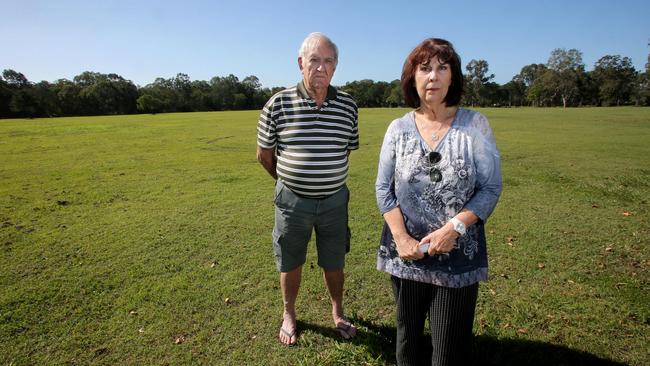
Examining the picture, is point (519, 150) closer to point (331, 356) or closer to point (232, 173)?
point (232, 173)

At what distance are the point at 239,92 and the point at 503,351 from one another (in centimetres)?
10927

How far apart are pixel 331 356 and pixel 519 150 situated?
47.5 feet

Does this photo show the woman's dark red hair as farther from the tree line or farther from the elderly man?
the tree line

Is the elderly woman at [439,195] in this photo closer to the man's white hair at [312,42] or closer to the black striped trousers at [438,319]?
the black striped trousers at [438,319]

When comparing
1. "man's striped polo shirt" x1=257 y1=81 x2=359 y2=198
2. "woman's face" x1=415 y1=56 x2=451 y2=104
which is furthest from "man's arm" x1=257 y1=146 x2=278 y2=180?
"woman's face" x1=415 y1=56 x2=451 y2=104

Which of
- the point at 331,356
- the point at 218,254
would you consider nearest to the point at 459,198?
the point at 331,356

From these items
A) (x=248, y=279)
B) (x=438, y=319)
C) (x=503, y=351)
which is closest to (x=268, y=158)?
(x=438, y=319)

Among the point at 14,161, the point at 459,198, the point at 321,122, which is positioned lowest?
the point at 14,161

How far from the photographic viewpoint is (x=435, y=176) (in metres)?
2.04

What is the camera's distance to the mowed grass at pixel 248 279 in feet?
10.8

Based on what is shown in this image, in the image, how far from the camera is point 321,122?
114 inches

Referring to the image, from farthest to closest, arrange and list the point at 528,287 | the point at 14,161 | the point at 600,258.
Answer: the point at 14,161
the point at 600,258
the point at 528,287

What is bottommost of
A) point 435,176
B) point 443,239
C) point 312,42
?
point 443,239

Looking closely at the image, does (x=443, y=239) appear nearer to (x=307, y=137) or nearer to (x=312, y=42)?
(x=307, y=137)
